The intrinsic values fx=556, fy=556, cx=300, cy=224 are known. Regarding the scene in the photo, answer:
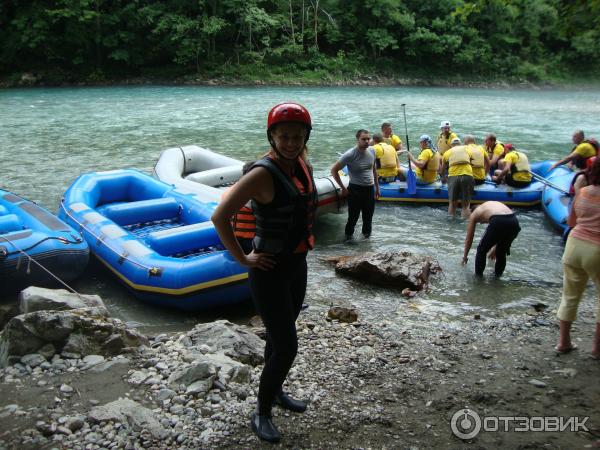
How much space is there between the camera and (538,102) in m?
22.6

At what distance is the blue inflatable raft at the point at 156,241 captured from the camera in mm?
4801

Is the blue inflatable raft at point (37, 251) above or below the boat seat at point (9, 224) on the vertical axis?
below

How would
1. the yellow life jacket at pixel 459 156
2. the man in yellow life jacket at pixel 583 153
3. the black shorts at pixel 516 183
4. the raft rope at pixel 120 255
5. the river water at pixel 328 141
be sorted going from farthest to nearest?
the black shorts at pixel 516 183, the man in yellow life jacket at pixel 583 153, the yellow life jacket at pixel 459 156, the river water at pixel 328 141, the raft rope at pixel 120 255

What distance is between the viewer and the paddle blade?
8477mm

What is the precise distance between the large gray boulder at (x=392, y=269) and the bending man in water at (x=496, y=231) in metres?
0.48

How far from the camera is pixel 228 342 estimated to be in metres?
3.57

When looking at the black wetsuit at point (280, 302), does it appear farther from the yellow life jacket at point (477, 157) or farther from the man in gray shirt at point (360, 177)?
the yellow life jacket at point (477, 157)

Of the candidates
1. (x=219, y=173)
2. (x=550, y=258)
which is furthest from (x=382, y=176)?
(x=550, y=258)

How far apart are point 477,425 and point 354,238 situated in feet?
14.4

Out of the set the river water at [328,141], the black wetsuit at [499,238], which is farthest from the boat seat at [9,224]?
the black wetsuit at [499,238]

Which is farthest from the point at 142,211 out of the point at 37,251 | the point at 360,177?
the point at 360,177

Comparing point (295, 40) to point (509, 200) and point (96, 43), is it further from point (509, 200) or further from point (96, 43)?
point (509, 200)

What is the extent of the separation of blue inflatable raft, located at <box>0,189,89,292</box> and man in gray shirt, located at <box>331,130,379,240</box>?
300cm

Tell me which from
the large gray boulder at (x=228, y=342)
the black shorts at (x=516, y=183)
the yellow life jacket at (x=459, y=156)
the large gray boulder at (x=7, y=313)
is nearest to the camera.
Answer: the large gray boulder at (x=228, y=342)
